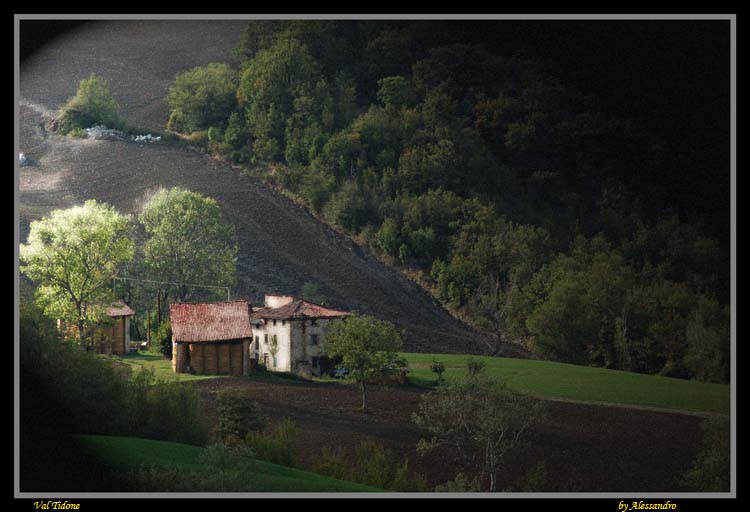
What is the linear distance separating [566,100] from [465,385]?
525 inches

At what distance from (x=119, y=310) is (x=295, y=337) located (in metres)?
4.78

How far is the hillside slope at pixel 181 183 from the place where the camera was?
3291 cm

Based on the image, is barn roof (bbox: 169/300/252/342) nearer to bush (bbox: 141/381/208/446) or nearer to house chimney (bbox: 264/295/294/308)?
house chimney (bbox: 264/295/294/308)

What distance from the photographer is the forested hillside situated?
30.6 meters

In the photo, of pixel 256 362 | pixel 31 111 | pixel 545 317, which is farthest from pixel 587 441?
pixel 31 111

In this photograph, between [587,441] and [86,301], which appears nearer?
[587,441]

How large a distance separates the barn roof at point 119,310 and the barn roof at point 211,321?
1648mm

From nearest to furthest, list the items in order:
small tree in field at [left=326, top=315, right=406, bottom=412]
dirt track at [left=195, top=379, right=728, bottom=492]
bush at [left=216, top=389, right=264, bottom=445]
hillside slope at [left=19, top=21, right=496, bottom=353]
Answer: dirt track at [left=195, top=379, right=728, bottom=492] → bush at [left=216, top=389, right=264, bottom=445] → small tree in field at [left=326, top=315, right=406, bottom=412] → hillside slope at [left=19, top=21, right=496, bottom=353]

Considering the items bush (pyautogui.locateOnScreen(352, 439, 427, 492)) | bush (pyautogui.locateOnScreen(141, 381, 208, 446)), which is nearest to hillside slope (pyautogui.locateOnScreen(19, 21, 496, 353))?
bush (pyautogui.locateOnScreen(352, 439, 427, 492))

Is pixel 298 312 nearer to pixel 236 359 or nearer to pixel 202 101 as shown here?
pixel 236 359

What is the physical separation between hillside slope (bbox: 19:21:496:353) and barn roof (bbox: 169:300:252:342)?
156 inches

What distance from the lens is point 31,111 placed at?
36.2 metres

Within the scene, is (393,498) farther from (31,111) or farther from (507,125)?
(31,111)

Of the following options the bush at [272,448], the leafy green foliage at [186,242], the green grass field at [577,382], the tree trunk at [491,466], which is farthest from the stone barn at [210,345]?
the tree trunk at [491,466]
